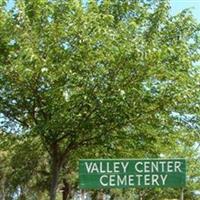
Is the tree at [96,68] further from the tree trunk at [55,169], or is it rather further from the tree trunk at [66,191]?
the tree trunk at [66,191]

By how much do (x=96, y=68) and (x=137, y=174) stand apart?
571cm

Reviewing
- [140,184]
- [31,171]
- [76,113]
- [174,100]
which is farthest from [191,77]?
[31,171]

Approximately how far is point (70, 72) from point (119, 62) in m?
1.13

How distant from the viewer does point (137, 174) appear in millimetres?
7629

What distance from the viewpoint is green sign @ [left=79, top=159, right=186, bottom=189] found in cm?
764

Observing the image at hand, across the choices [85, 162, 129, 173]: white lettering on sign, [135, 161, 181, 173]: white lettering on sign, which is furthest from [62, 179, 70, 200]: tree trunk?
[135, 161, 181, 173]: white lettering on sign

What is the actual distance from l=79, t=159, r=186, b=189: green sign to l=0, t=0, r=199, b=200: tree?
208 inches

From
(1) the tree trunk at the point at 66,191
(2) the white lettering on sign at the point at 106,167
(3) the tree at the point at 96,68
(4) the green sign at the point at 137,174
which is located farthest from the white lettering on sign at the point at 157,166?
(1) the tree trunk at the point at 66,191

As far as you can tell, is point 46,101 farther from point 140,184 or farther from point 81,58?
point 140,184

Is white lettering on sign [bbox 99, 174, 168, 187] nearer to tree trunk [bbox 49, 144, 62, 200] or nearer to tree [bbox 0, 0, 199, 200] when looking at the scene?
tree [bbox 0, 0, 199, 200]

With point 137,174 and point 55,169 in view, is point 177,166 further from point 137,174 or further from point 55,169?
point 55,169

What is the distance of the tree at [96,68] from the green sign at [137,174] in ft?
17.3

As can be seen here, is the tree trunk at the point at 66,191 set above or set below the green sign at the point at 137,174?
above

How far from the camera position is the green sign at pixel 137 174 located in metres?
7.64
